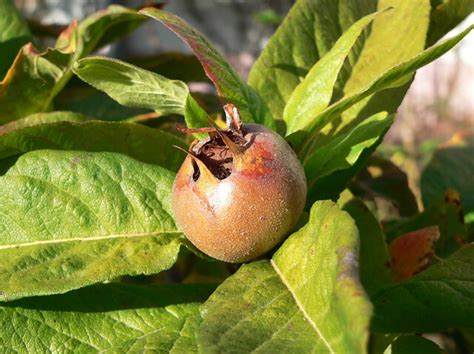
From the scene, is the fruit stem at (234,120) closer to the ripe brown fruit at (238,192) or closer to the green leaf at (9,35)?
the ripe brown fruit at (238,192)

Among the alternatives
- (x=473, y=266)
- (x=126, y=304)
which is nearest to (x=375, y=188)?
(x=473, y=266)

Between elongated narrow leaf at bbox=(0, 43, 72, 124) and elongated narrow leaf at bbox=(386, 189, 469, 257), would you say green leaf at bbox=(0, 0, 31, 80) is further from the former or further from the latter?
elongated narrow leaf at bbox=(386, 189, 469, 257)

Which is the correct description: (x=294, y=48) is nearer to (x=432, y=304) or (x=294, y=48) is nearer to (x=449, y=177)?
(x=432, y=304)

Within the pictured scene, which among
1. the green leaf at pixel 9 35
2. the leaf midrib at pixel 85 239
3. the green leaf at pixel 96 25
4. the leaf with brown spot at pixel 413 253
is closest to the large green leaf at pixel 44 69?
the green leaf at pixel 96 25

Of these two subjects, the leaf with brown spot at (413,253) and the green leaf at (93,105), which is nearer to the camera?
the leaf with brown spot at (413,253)

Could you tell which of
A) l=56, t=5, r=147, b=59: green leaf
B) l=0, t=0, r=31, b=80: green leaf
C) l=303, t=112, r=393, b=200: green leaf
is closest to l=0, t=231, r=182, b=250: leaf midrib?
l=303, t=112, r=393, b=200: green leaf
